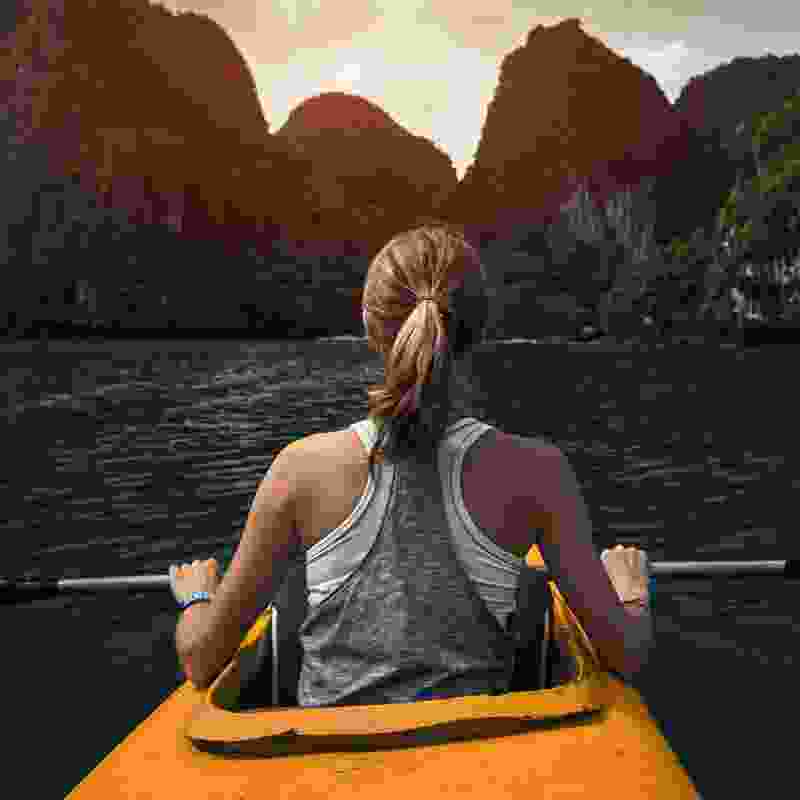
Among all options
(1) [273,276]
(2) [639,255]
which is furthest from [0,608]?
(2) [639,255]

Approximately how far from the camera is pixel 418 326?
223 centimetres

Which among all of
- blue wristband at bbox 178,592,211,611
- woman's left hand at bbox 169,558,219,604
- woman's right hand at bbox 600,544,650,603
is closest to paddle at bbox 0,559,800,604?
woman's right hand at bbox 600,544,650,603

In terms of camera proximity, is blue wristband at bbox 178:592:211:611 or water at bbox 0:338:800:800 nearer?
blue wristband at bbox 178:592:211:611

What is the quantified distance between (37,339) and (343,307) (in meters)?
62.6

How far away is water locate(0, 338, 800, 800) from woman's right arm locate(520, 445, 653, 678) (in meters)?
3.31

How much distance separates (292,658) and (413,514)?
0.96 meters

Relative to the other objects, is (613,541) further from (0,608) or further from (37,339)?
(37,339)

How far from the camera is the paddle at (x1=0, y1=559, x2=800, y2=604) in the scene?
229 inches

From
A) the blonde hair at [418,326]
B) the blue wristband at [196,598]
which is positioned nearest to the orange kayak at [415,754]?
the blue wristband at [196,598]

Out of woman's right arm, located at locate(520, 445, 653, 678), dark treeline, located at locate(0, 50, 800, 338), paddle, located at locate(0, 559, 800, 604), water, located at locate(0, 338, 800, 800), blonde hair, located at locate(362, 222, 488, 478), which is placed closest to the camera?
blonde hair, located at locate(362, 222, 488, 478)

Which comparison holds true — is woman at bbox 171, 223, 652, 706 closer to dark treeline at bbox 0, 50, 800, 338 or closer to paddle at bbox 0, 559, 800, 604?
paddle at bbox 0, 559, 800, 604

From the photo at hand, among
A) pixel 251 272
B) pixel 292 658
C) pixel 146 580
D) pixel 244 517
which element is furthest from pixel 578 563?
pixel 251 272

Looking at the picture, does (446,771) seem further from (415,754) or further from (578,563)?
(578,563)

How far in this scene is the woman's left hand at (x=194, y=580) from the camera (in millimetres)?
2807
